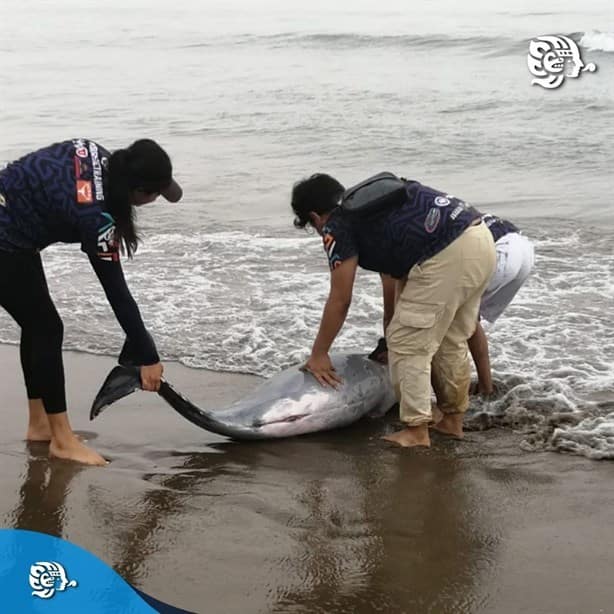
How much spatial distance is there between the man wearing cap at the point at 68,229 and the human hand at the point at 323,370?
1056 millimetres

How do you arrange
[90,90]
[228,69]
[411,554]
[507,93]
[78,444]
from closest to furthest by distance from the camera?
[411,554] < [78,444] < [507,93] < [90,90] < [228,69]

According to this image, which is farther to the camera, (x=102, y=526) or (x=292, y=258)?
(x=292, y=258)

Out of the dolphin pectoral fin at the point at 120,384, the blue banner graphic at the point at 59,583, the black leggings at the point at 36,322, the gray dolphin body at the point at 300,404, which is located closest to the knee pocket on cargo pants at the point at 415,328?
the gray dolphin body at the point at 300,404

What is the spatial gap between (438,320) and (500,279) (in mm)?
931

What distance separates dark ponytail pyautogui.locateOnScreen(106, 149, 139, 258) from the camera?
4.43 metres

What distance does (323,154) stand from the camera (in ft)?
48.3

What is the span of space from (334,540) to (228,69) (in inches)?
877

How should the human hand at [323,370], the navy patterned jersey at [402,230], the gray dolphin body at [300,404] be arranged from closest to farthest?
the navy patterned jersey at [402,230] → the gray dolphin body at [300,404] → the human hand at [323,370]

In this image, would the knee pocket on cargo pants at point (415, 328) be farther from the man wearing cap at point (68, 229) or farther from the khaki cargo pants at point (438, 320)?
the man wearing cap at point (68, 229)

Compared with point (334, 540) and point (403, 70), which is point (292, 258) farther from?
point (403, 70)

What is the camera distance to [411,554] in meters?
3.96

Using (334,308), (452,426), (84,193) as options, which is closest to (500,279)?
(452,426)

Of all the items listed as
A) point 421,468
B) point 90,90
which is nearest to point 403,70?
point 90,90

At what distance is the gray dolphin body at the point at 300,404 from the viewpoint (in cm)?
526
